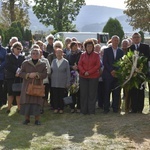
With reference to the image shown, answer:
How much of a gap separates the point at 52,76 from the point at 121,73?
1.74 m

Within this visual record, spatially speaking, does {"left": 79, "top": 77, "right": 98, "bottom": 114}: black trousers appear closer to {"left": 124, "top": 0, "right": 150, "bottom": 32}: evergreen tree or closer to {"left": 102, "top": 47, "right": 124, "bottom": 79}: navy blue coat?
{"left": 102, "top": 47, "right": 124, "bottom": 79}: navy blue coat

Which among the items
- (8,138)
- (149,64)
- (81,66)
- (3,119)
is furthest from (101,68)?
(8,138)

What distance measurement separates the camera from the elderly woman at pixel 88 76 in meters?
8.28

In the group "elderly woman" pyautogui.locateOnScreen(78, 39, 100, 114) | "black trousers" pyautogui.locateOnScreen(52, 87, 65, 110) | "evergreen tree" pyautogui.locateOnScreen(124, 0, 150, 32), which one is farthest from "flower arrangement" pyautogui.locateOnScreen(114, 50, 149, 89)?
"evergreen tree" pyautogui.locateOnScreen(124, 0, 150, 32)

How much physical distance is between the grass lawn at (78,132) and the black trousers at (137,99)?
8.6 inches

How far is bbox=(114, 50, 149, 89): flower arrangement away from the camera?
26.1ft

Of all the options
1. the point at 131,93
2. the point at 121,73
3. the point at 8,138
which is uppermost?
the point at 121,73

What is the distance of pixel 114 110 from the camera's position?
28.6 feet

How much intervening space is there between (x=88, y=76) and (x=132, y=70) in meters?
1.07

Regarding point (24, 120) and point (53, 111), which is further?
point (53, 111)

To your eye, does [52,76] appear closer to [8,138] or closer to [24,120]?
[24,120]

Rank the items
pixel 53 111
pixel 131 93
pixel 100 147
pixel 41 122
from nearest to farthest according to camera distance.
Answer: pixel 100 147 < pixel 41 122 < pixel 131 93 < pixel 53 111

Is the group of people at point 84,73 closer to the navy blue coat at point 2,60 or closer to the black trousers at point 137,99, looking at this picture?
the black trousers at point 137,99

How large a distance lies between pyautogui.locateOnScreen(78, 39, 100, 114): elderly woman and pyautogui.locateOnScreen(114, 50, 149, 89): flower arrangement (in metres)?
0.55
